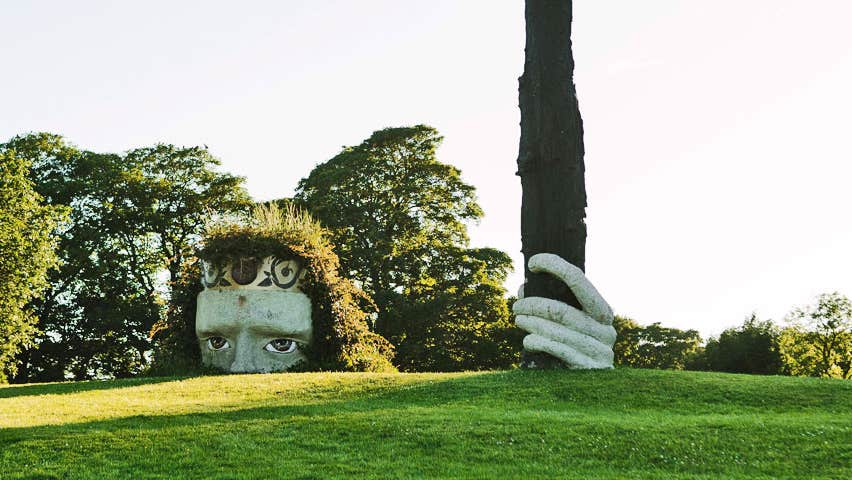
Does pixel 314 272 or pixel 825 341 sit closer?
pixel 314 272

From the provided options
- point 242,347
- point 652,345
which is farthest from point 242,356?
point 652,345

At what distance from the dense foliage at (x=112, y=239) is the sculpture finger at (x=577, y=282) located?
19122mm

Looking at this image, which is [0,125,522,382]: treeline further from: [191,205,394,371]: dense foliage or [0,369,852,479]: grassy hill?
[0,369,852,479]: grassy hill

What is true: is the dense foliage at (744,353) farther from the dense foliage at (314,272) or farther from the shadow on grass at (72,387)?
the shadow on grass at (72,387)

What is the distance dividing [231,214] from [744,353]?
1977cm

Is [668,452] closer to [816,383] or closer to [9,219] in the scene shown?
[816,383]

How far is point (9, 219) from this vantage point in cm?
2083

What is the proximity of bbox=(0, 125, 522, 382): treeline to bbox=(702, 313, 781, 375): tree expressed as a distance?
8.17m

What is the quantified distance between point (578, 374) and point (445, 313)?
1592 cm

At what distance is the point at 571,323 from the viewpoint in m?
13.9

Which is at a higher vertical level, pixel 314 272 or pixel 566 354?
pixel 314 272

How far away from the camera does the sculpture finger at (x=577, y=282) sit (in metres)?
13.8

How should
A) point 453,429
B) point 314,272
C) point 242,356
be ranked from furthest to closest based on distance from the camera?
point 314,272 → point 242,356 → point 453,429

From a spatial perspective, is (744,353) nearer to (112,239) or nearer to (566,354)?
(566,354)
